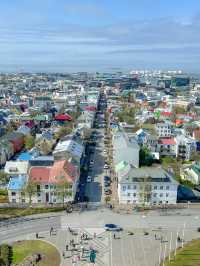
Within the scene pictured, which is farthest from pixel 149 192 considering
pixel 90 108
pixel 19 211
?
pixel 90 108

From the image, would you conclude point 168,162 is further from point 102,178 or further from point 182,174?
point 102,178

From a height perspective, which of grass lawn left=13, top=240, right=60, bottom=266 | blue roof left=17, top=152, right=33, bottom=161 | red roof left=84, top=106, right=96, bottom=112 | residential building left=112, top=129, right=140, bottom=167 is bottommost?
grass lawn left=13, top=240, right=60, bottom=266

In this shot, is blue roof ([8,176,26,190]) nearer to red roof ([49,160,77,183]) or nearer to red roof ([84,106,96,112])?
red roof ([49,160,77,183])

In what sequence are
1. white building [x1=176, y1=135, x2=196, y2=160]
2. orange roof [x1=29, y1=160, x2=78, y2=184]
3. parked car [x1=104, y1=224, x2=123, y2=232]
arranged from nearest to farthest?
parked car [x1=104, y1=224, x2=123, y2=232], orange roof [x1=29, y1=160, x2=78, y2=184], white building [x1=176, y1=135, x2=196, y2=160]

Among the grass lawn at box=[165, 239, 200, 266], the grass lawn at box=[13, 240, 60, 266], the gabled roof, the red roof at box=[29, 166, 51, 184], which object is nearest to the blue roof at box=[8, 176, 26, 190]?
the red roof at box=[29, 166, 51, 184]

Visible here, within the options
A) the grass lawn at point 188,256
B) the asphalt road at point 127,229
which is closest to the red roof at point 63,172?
the asphalt road at point 127,229

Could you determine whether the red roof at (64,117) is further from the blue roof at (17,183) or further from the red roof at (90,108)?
the blue roof at (17,183)

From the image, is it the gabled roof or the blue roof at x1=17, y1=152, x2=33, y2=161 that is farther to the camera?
the blue roof at x1=17, y1=152, x2=33, y2=161
